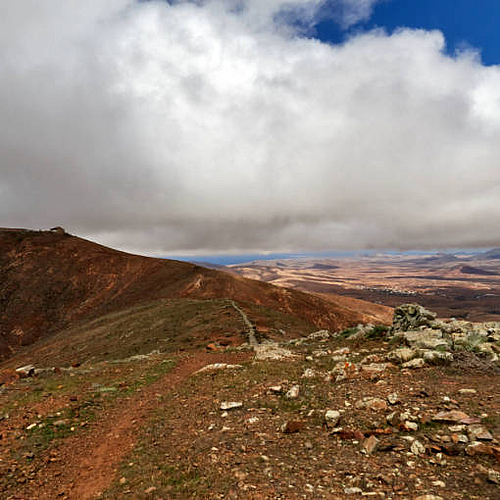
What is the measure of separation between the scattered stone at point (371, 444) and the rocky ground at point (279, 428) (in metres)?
0.05

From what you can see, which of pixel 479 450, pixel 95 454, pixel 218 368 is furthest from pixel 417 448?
pixel 218 368

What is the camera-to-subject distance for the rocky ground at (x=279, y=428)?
7.89 meters

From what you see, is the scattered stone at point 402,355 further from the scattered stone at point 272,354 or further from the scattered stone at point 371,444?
the scattered stone at point 371,444

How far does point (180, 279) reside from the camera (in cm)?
7469

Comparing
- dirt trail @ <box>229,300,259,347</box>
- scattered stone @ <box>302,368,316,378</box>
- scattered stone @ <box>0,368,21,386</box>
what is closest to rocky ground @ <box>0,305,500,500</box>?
scattered stone @ <box>302,368,316,378</box>

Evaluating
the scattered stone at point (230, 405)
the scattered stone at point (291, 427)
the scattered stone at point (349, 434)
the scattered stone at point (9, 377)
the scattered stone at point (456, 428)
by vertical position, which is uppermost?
the scattered stone at point (456, 428)

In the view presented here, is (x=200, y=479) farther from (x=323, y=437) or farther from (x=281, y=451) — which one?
(x=323, y=437)

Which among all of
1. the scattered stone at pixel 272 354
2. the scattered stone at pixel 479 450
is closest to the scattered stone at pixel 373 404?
the scattered stone at pixel 479 450

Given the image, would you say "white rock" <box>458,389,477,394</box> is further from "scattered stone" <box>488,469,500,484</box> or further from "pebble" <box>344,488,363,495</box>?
"pebble" <box>344,488,363,495</box>

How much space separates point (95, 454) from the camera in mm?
11438

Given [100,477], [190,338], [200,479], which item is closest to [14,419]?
[100,477]

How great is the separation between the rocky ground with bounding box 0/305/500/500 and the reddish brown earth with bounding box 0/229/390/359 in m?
37.1

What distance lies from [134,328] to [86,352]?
249 inches

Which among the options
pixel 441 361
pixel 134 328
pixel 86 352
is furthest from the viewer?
pixel 134 328
